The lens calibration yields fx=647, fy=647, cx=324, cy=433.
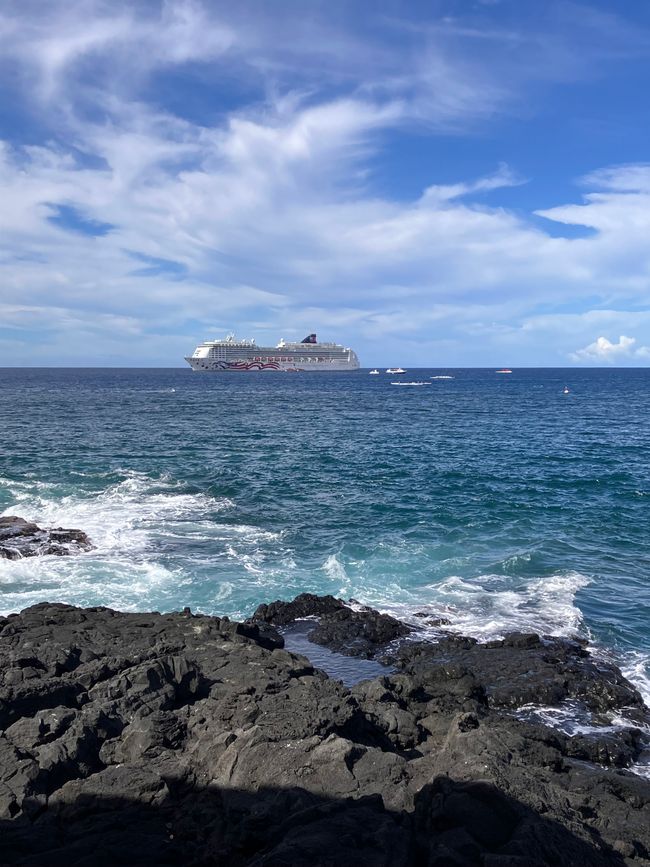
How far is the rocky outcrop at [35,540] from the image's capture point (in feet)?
71.4

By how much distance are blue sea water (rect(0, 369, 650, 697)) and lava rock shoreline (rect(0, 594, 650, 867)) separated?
335cm

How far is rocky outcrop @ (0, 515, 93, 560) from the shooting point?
21766mm

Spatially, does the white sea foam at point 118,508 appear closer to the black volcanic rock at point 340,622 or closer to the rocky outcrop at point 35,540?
the rocky outcrop at point 35,540

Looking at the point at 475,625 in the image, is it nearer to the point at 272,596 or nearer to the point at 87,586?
the point at 272,596

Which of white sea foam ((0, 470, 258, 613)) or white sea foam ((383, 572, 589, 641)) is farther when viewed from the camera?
white sea foam ((0, 470, 258, 613))

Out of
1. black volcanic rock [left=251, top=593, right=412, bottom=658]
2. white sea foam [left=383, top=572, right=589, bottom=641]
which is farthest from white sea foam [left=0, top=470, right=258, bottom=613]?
white sea foam [left=383, top=572, right=589, bottom=641]

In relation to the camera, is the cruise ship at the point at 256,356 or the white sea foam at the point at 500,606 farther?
the cruise ship at the point at 256,356

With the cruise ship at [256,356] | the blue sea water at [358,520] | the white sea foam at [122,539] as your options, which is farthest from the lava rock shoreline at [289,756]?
the cruise ship at [256,356]

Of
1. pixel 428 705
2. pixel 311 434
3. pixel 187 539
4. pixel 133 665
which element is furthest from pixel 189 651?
pixel 311 434

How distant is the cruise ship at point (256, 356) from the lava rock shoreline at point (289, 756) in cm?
16905

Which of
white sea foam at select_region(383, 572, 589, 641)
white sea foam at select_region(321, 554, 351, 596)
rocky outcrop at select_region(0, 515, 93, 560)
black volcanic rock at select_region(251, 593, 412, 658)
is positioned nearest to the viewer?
black volcanic rock at select_region(251, 593, 412, 658)

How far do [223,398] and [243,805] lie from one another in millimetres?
87975

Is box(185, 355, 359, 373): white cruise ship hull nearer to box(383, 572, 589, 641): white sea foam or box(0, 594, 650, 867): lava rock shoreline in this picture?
box(383, 572, 589, 641): white sea foam

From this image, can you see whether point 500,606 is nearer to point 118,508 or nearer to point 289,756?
point 289,756
